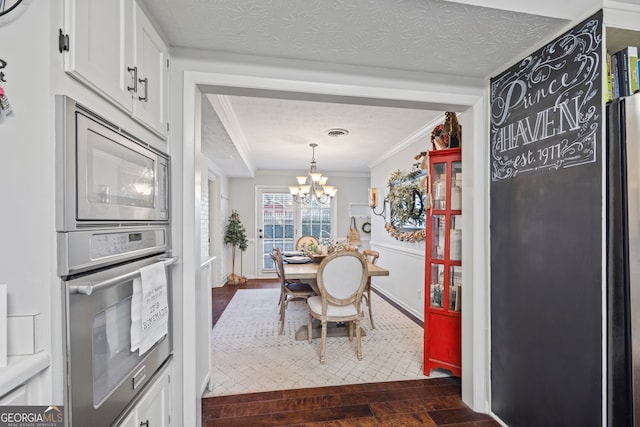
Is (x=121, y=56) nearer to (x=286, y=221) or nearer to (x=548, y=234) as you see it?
(x=548, y=234)

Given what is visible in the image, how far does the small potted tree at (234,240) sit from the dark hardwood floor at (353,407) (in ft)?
12.9

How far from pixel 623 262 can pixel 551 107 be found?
80cm

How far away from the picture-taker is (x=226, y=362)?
103 inches

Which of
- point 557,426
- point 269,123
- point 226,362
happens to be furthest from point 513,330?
point 269,123

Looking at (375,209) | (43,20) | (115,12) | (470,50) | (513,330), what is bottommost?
(513,330)

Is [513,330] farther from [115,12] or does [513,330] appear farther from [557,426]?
[115,12]

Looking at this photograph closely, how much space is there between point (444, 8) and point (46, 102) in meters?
1.54

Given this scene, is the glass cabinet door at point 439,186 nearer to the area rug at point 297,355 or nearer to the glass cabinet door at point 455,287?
the glass cabinet door at point 455,287

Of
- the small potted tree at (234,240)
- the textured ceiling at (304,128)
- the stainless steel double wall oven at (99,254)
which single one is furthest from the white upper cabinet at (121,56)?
the small potted tree at (234,240)

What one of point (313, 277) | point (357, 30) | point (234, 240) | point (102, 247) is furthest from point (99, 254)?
point (234, 240)

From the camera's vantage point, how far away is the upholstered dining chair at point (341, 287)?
8.63 feet

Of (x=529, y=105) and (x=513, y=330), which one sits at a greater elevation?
(x=529, y=105)

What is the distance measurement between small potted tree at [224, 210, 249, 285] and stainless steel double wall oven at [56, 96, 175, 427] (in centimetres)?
474

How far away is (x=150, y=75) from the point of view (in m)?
1.35
